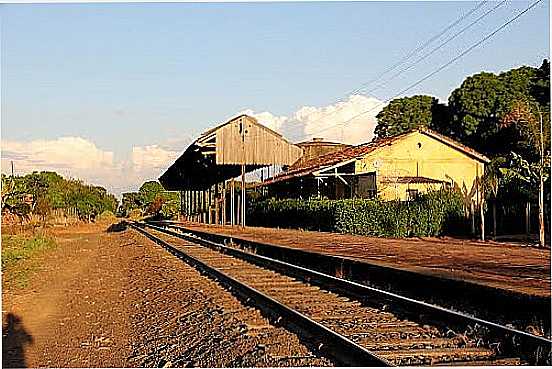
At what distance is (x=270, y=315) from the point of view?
10422 millimetres

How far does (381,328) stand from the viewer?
9086mm

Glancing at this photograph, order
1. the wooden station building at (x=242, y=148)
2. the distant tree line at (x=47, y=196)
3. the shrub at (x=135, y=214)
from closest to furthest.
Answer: the wooden station building at (x=242, y=148) → the distant tree line at (x=47, y=196) → the shrub at (x=135, y=214)

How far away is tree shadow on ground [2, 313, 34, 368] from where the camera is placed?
838 centimetres

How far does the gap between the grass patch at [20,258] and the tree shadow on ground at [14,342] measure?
19.1 feet

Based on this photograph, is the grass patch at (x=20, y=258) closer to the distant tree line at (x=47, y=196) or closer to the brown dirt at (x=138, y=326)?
the brown dirt at (x=138, y=326)

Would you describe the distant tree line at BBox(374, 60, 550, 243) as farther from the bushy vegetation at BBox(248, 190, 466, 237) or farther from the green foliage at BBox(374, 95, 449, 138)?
the bushy vegetation at BBox(248, 190, 466, 237)

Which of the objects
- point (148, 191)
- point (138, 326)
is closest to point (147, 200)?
point (148, 191)

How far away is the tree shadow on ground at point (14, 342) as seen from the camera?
8.38 meters

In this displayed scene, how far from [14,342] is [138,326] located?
1.58 metres

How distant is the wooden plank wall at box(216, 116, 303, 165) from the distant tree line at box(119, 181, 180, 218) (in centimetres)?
6524

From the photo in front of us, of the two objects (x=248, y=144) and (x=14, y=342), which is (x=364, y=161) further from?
(x=14, y=342)

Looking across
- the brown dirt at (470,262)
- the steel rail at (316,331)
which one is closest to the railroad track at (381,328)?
the steel rail at (316,331)

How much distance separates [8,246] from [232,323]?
20.9 m

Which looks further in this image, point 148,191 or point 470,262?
point 148,191
